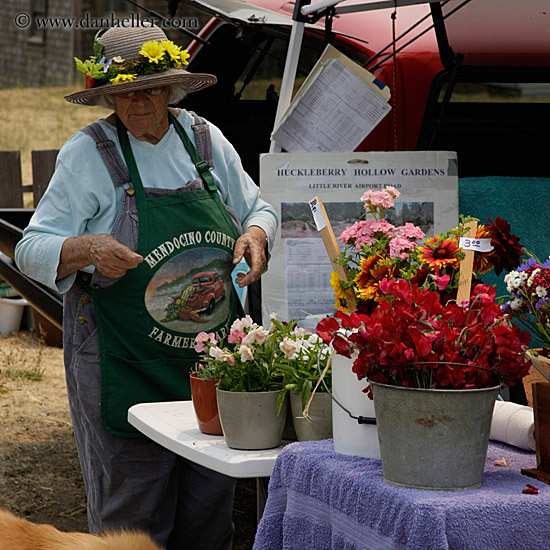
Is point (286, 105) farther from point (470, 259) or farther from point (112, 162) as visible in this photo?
point (470, 259)

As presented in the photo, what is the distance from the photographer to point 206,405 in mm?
1999

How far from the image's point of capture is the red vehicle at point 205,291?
101 inches

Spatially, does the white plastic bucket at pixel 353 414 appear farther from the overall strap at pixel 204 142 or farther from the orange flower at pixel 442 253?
the overall strap at pixel 204 142

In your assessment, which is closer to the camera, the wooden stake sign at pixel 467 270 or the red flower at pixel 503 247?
the wooden stake sign at pixel 467 270

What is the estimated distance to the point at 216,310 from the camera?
8.55 feet

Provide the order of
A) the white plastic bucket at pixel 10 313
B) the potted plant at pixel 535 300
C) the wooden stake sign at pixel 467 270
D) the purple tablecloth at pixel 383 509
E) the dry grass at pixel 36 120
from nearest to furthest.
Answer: the purple tablecloth at pixel 383 509, the potted plant at pixel 535 300, the wooden stake sign at pixel 467 270, the white plastic bucket at pixel 10 313, the dry grass at pixel 36 120

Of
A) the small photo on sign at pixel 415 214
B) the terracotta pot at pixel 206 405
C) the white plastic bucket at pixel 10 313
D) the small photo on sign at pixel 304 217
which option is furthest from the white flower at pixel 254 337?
the white plastic bucket at pixel 10 313

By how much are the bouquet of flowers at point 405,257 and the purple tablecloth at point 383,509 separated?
12.8 inches

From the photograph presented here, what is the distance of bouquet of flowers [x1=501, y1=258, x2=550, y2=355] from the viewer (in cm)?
160

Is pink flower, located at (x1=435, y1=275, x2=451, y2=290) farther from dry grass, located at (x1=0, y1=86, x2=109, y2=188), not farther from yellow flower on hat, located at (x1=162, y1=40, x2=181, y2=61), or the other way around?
dry grass, located at (x1=0, y1=86, x2=109, y2=188)

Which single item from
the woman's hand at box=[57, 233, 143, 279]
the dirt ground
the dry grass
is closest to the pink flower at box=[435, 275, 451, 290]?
the woman's hand at box=[57, 233, 143, 279]

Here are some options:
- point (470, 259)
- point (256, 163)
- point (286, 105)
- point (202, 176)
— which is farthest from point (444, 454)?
point (256, 163)

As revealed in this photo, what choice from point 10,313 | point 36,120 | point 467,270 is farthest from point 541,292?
point 36,120

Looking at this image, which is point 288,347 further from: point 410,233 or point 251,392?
point 410,233
